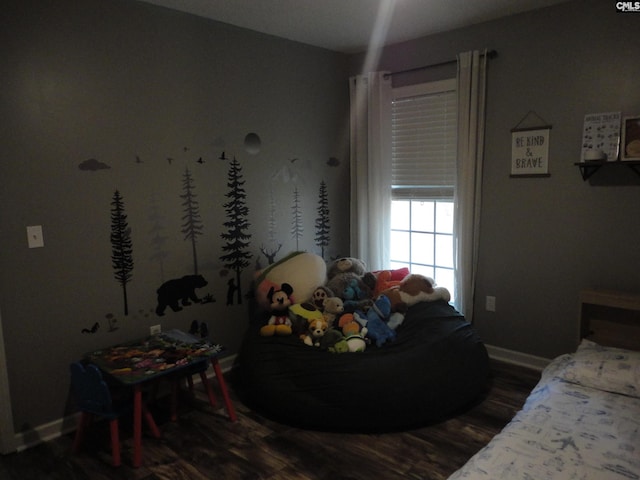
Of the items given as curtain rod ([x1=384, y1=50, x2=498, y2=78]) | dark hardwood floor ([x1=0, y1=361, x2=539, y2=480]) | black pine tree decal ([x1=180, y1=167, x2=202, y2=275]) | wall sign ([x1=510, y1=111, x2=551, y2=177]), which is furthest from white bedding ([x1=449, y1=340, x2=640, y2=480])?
black pine tree decal ([x1=180, y1=167, x2=202, y2=275])

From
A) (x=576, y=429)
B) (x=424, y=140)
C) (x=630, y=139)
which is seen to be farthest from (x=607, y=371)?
(x=424, y=140)

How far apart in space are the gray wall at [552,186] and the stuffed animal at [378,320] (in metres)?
0.93

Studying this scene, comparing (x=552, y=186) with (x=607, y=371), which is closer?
(x=607, y=371)

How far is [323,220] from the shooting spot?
396 centimetres

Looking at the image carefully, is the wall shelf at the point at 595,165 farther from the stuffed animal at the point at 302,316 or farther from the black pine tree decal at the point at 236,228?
the black pine tree decal at the point at 236,228

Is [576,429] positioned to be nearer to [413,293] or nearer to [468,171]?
[413,293]

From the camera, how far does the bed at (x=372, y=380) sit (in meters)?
2.39

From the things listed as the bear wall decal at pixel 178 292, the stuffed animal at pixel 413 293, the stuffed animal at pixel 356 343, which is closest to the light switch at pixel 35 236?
the bear wall decal at pixel 178 292

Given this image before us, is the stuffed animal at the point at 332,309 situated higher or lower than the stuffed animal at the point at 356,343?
higher

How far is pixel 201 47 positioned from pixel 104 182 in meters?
1.11

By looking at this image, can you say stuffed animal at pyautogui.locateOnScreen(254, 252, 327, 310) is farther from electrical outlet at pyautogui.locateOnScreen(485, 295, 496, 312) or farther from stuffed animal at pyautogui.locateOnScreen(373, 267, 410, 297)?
electrical outlet at pyautogui.locateOnScreen(485, 295, 496, 312)

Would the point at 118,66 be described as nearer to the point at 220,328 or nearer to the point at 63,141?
the point at 63,141

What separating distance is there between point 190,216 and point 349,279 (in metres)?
1.17

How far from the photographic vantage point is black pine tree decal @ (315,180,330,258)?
393cm
